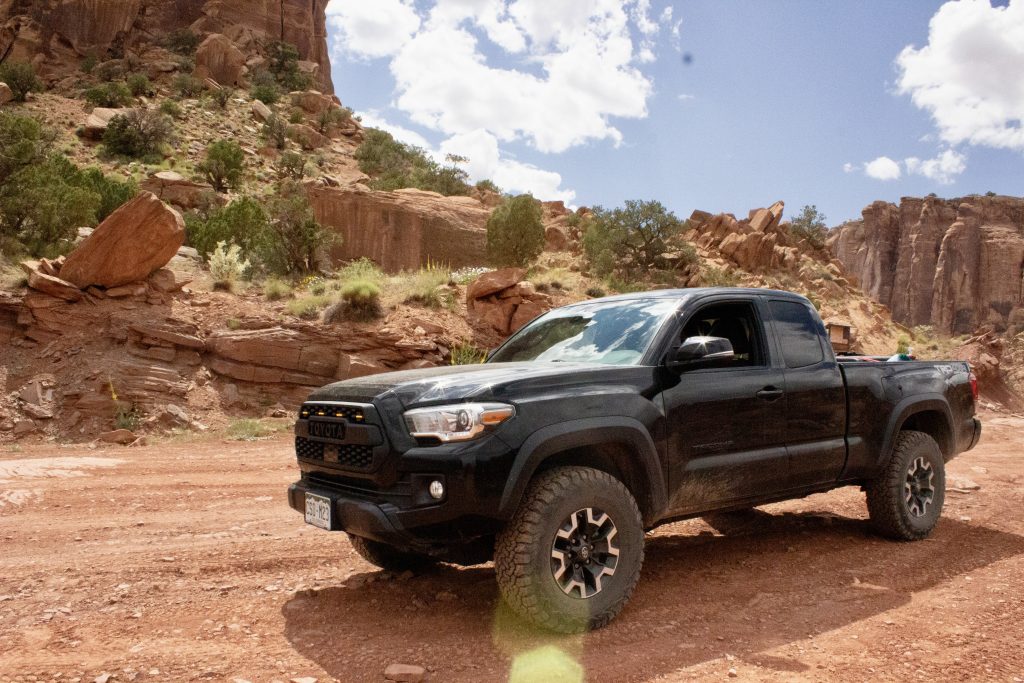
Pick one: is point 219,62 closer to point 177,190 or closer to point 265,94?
point 265,94

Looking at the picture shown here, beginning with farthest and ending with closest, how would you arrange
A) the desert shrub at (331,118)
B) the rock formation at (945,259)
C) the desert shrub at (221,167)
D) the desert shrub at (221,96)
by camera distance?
1. the rock formation at (945,259)
2. the desert shrub at (331,118)
3. the desert shrub at (221,96)
4. the desert shrub at (221,167)

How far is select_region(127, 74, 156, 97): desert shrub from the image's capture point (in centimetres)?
5106

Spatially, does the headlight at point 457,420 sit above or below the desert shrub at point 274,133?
below

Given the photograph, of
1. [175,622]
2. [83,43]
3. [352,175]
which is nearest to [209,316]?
[175,622]

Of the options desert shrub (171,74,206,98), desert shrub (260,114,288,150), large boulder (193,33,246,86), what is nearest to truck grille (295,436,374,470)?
desert shrub (260,114,288,150)

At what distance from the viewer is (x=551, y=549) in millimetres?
3846

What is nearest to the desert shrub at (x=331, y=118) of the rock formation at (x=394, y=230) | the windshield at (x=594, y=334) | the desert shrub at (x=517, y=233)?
the rock formation at (x=394, y=230)

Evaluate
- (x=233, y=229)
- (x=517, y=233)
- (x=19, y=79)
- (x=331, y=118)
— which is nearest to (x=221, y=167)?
(x=233, y=229)

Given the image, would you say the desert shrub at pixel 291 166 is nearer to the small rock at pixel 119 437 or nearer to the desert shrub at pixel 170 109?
the desert shrub at pixel 170 109

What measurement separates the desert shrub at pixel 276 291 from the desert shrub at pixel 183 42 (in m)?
52.3

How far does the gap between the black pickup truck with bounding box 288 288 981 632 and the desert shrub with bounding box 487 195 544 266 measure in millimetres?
17531

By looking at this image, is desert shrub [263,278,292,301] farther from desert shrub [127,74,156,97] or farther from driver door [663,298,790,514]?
desert shrub [127,74,156,97]

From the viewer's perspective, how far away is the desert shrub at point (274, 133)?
47969mm

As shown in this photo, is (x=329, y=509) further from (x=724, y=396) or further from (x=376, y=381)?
(x=724, y=396)
